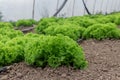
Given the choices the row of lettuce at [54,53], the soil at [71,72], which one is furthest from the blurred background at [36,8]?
the row of lettuce at [54,53]

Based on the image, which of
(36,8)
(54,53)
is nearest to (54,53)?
(54,53)

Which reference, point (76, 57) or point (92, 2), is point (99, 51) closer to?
point (76, 57)

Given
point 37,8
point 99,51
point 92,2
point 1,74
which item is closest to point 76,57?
point 1,74

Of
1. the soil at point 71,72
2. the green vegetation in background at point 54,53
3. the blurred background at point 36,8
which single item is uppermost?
the green vegetation in background at point 54,53

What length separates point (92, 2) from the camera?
36906 millimetres

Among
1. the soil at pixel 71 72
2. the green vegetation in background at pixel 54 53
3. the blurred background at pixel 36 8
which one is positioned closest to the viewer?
the soil at pixel 71 72

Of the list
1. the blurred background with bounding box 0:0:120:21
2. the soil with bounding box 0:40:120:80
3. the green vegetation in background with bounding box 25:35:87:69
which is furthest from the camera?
the blurred background with bounding box 0:0:120:21

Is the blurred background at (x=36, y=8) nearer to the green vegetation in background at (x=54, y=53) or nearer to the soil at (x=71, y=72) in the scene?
the soil at (x=71, y=72)

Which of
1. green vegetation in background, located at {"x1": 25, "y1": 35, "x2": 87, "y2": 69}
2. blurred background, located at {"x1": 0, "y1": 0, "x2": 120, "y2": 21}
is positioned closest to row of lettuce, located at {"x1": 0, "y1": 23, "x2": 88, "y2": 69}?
green vegetation in background, located at {"x1": 25, "y1": 35, "x2": 87, "y2": 69}

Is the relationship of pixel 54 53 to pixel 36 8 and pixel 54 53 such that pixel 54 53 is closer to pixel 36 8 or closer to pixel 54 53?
pixel 54 53

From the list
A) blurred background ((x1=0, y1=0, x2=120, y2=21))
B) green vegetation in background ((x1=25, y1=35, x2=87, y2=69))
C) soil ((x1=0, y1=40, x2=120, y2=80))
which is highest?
green vegetation in background ((x1=25, y1=35, x2=87, y2=69))

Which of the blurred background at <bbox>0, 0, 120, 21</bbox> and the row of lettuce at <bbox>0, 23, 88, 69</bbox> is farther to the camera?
the blurred background at <bbox>0, 0, 120, 21</bbox>

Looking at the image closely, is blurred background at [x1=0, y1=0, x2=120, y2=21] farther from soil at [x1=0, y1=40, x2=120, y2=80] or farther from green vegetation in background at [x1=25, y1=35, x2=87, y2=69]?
green vegetation in background at [x1=25, y1=35, x2=87, y2=69]

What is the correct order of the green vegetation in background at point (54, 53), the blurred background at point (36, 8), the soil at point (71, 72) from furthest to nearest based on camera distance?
the blurred background at point (36, 8) → the green vegetation in background at point (54, 53) → the soil at point (71, 72)
